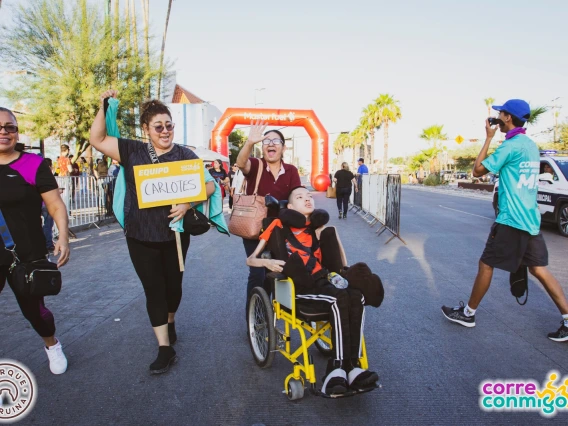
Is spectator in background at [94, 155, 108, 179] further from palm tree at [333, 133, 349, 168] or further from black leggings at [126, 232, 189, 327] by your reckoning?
palm tree at [333, 133, 349, 168]

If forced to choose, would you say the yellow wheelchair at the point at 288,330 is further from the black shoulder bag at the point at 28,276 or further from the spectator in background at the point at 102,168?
the spectator in background at the point at 102,168

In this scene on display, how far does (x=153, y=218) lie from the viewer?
3.44m

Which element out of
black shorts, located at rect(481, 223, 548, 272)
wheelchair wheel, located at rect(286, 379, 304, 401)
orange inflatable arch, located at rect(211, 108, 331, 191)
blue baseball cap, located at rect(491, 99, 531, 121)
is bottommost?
wheelchair wheel, located at rect(286, 379, 304, 401)

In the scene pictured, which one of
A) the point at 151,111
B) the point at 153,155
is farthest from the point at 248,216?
the point at 151,111

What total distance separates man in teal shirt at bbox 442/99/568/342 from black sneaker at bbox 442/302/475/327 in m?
0.68

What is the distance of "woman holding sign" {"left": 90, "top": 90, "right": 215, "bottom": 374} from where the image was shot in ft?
11.2

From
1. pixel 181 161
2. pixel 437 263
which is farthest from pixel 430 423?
pixel 437 263

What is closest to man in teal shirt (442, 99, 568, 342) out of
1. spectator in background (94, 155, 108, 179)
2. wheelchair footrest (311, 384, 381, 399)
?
wheelchair footrest (311, 384, 381, 399)

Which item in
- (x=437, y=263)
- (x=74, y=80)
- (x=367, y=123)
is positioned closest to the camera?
(x=437, y=263)

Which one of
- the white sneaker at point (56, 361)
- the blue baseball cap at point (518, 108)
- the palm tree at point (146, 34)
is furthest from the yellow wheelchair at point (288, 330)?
the palm tree at point (146, 34)

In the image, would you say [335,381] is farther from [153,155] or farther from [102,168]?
[102,168]

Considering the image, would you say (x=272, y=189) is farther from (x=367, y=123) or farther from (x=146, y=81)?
(x=367, y=123)

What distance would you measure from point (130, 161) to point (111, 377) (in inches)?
65.1

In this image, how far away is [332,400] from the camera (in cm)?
305
